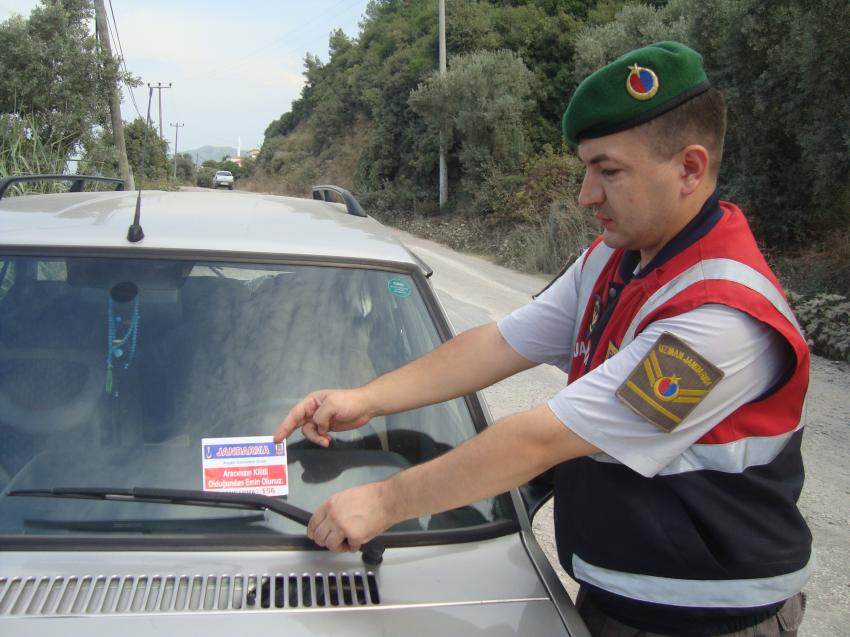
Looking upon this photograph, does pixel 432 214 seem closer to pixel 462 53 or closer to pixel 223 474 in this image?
pixel 462 53

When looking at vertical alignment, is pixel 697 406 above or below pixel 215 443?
above

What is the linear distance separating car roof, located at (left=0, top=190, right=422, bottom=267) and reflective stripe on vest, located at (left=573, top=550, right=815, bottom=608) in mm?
1169

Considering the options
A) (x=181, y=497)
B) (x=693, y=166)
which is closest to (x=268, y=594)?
(x=181, y=497)

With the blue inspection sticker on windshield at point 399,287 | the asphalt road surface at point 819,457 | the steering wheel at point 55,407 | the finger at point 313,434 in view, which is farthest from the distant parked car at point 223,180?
the finger at point 313,434

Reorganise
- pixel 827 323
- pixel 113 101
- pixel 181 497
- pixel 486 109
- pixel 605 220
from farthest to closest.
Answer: pixel 486 109 → pixel 113 101 → pixel 827 323 → pixel 181 497 → pixel 605 220

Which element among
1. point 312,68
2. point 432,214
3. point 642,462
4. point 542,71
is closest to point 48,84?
point 432,214

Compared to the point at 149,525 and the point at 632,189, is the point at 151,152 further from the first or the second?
the point at 632,189

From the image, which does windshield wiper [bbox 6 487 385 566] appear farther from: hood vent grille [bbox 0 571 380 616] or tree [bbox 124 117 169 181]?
tree [bbox 124 117 169 181]

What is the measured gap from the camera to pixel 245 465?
1853 mm

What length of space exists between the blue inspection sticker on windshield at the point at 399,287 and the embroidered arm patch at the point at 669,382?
1002 mm

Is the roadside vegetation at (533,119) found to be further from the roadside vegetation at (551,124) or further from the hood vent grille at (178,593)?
the hood vent grille at (178,593)

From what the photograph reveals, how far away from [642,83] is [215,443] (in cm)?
123

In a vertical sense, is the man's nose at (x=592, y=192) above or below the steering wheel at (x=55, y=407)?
above

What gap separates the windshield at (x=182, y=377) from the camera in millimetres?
1784
